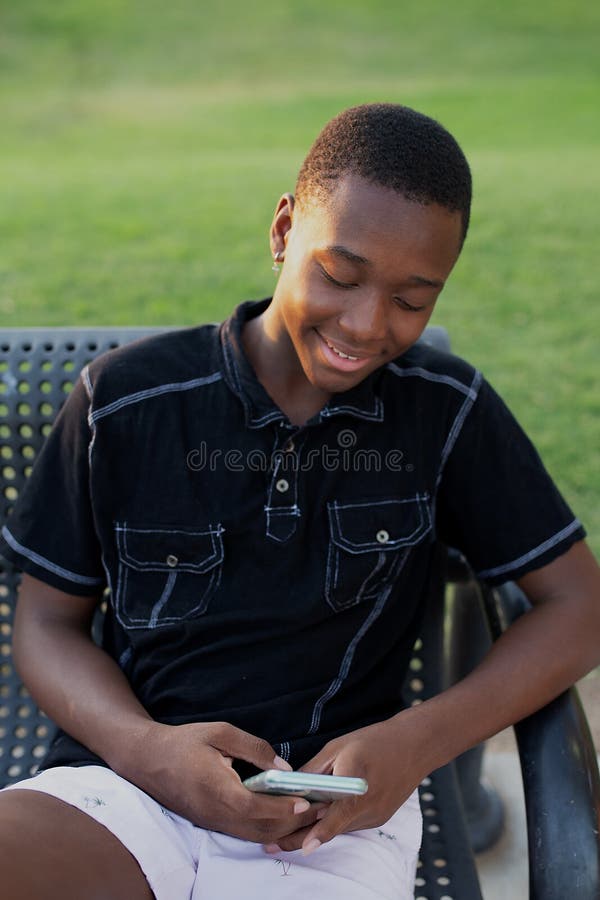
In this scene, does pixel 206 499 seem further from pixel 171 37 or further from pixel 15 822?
pixel 171 37

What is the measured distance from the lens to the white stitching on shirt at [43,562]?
84.4 inches

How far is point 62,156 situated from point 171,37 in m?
8.79

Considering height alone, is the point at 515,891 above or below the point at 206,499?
below

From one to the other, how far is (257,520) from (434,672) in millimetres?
689

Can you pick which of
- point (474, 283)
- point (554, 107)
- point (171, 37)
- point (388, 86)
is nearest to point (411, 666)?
point (474, 283)

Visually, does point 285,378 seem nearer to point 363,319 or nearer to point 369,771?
point 363,319

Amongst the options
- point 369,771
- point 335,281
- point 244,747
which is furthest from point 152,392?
point 369,771

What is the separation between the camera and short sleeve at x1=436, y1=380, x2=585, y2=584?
2191 millimetres

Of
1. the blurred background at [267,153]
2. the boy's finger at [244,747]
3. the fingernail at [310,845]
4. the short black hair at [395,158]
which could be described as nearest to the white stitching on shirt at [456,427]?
the short black hair at [395,158]

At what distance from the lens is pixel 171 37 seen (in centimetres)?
1842

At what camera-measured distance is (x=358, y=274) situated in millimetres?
1959

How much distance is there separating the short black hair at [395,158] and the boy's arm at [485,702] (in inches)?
30.4

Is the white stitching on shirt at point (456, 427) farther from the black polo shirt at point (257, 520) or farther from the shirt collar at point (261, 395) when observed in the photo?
the shirt collar at point (261, 395)

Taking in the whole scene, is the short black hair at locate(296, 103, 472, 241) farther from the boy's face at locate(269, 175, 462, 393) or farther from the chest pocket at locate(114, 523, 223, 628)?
the chest pocket at locate(114, 523, 223, 628)
